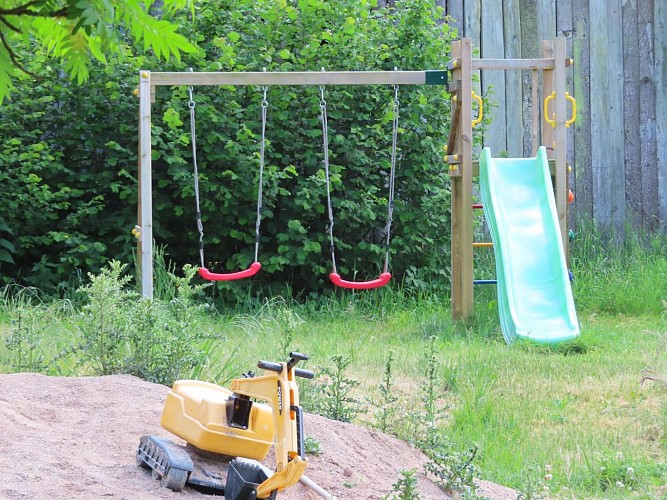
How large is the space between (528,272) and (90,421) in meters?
4.43

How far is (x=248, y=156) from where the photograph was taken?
25.4 ft

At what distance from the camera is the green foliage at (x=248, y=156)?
7.72 meters

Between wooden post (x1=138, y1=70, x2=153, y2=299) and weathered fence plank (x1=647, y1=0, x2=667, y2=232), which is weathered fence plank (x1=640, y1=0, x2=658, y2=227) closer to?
weathered fence plank (x1=647, y1=0, x2=667, y2=232)

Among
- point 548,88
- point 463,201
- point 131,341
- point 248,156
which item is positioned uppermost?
point 548,88

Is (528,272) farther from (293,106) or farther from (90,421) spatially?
(90,421)

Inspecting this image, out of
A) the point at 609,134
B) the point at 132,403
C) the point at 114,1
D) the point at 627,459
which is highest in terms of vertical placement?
the point at 114,1

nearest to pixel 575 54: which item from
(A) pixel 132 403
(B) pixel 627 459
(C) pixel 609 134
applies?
(C) pixel 609 134

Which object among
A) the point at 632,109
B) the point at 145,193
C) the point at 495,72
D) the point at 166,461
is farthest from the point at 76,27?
the point at 632,109

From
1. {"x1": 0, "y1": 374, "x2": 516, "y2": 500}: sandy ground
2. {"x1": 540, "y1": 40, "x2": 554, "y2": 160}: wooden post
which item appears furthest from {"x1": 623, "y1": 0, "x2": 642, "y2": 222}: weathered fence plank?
{"x1": 0, "y1": 374, "x2": 516, "y2": 500}: sandy ground

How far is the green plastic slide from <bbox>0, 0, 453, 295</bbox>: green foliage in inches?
24.3

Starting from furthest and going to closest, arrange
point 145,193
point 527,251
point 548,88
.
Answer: point 548,88
point 527,251
point 145,193

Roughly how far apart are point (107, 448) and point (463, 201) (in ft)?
14.6

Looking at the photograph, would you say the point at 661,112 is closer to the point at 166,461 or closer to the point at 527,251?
the point at 527,251

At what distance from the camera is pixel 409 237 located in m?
8.16
